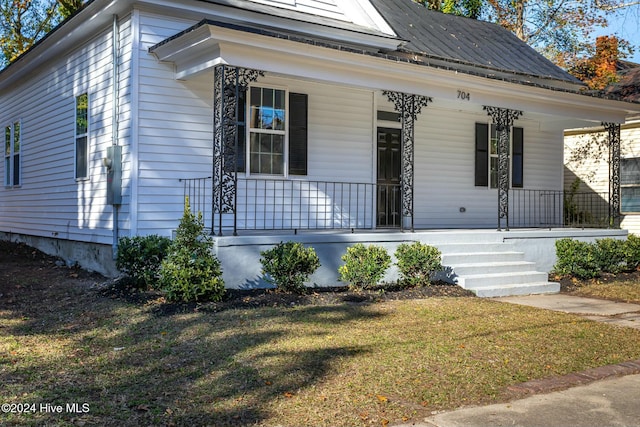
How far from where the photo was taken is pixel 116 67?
33.8 feet

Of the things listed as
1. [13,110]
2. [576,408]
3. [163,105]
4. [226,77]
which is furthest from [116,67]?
[576,408]

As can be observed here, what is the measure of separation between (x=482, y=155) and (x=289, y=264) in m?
7.51

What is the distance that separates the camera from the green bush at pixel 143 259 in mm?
8844

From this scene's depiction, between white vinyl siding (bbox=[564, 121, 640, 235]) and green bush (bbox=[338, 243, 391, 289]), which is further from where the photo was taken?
white vinyl siding (bbox=[564, 121, 640, 235])

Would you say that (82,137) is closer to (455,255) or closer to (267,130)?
(267,130)

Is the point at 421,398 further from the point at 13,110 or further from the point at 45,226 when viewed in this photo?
the point at 13,110

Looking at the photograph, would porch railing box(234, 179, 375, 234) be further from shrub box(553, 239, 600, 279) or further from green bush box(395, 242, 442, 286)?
shrub box(553, 239, 600, 279)

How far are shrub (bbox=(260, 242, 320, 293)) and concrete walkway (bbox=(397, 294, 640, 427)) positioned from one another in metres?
4.16

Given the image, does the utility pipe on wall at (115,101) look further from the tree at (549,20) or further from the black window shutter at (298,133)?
the tree at (549,20)

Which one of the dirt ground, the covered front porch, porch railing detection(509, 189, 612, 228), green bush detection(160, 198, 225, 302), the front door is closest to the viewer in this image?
green bush detection(160, 198, 225, 302)

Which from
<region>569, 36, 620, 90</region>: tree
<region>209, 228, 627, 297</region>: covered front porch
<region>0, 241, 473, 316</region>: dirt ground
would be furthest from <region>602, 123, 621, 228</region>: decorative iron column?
<region>569, 36, 620, 90</region>: tree

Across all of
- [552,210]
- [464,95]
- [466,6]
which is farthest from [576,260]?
[466,6]

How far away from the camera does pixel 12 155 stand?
15.6m

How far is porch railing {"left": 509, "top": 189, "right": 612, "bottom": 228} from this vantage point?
49.6ft
